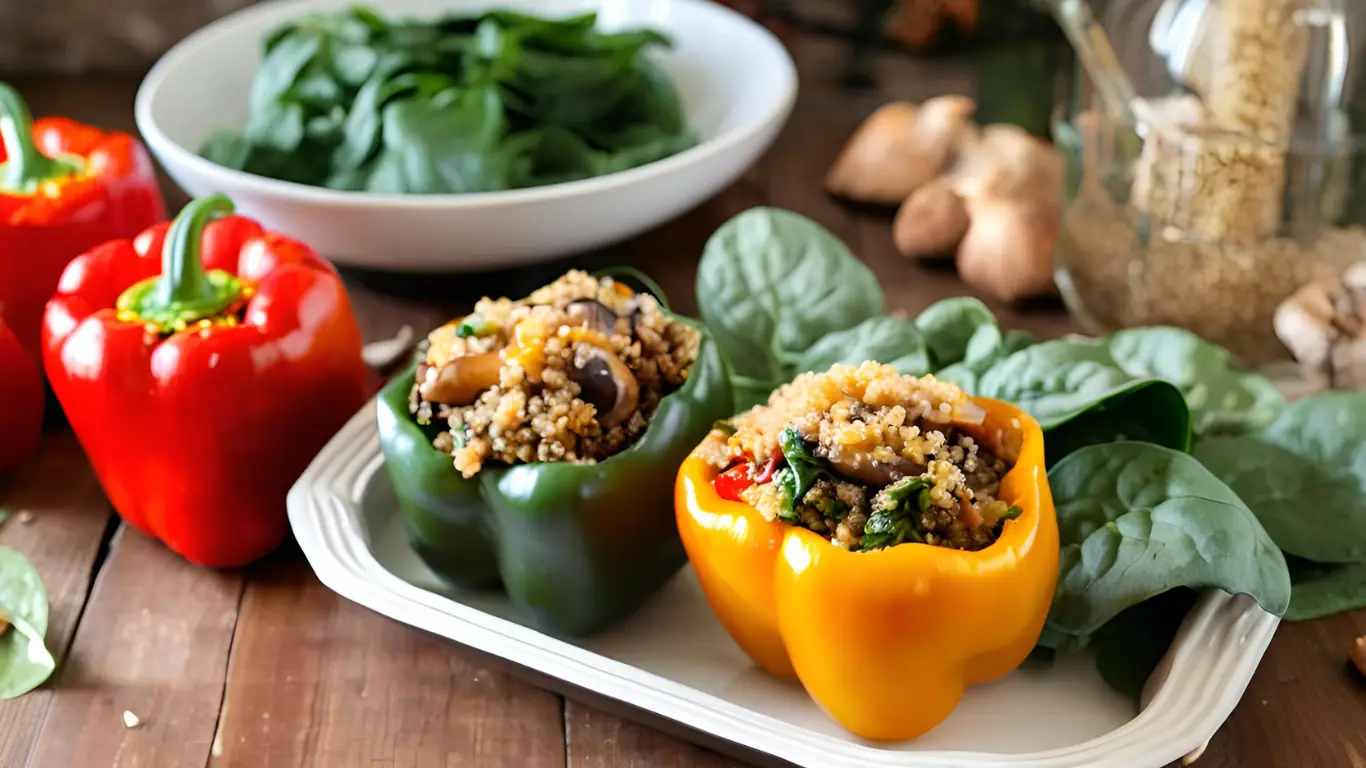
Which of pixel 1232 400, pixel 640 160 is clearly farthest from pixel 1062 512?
pixel 640 160

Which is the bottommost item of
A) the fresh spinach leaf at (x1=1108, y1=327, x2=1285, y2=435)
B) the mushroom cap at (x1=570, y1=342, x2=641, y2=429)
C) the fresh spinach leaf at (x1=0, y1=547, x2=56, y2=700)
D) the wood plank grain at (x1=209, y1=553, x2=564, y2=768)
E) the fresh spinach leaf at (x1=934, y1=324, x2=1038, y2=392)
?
the fresh spinach leaf at (x1=0, y1=547, x2=56, y2=700)

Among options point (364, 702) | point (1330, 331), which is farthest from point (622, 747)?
point (1330, 331)

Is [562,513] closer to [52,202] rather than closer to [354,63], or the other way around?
[52,202]

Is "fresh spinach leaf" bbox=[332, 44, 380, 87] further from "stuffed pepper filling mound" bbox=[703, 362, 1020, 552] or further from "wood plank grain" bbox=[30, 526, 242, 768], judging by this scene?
"stuffed pepper filling mound" bbox=[703, 362, 1020, 552]

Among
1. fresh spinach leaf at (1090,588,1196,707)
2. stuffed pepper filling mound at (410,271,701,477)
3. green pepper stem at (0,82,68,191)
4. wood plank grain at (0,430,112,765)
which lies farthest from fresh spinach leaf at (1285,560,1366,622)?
green pepper stem at (0,82,68,191)

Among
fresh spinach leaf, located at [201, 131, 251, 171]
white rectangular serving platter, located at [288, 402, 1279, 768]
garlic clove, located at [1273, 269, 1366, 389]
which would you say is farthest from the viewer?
fresh spinach leaf, located at [201, 131, 251, 171]

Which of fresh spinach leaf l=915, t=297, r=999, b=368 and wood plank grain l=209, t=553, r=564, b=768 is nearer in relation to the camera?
wood plank grain l=209, t=553, r=564, b=768

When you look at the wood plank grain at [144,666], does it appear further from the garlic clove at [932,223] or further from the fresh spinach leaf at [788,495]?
the garlic clove at [932,223]
